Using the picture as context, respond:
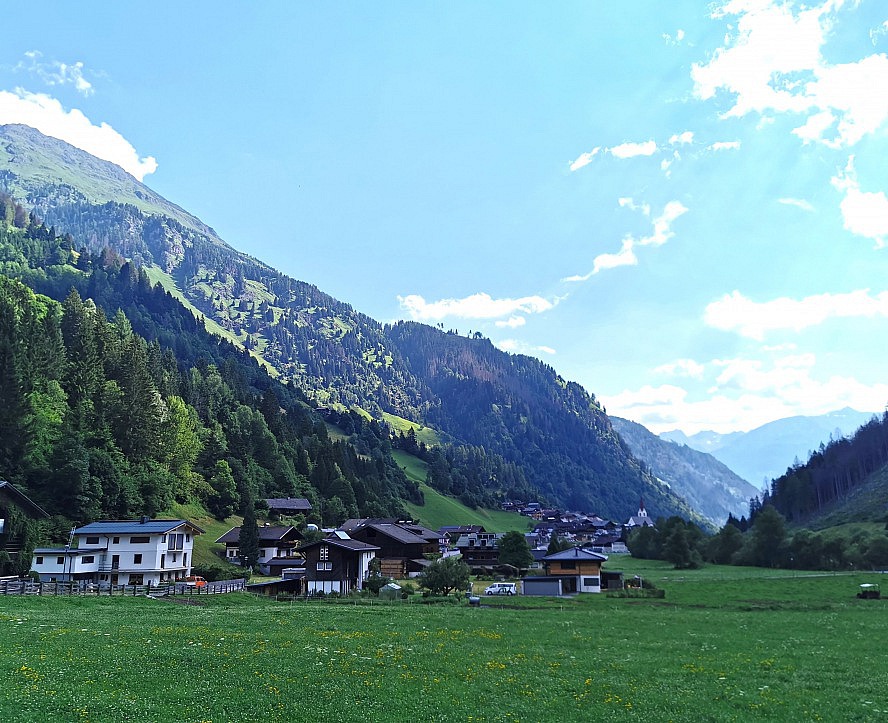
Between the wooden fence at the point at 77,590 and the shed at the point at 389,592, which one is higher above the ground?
the wooden fence at the point at 77,590

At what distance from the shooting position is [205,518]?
121000 mm

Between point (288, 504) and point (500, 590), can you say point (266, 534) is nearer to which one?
point (288, 504)

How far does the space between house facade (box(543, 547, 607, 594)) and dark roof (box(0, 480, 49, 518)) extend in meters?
68.8

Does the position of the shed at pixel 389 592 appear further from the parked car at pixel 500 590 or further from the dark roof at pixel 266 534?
the dark roof at pixel 266 534

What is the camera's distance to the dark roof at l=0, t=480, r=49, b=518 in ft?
260

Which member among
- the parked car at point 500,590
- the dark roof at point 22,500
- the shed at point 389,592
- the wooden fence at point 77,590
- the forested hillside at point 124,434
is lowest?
the parked car at point 500,590

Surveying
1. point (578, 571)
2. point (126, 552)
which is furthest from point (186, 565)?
point (578, 571)

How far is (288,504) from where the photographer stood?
470ft

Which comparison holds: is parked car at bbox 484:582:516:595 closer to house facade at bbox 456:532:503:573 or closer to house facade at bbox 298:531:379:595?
house facade at bbox 298:531:379:595

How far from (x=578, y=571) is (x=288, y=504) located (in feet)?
262

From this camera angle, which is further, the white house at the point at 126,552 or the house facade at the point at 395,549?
the house facade at the point at 395,549

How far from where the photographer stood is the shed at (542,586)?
7938 cm

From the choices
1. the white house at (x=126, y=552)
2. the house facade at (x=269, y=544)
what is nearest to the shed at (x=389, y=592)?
the white house at (x=126, y=552)

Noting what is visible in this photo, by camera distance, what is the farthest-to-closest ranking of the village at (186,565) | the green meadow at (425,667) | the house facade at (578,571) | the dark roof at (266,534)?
the dark roof at (266,534) → the house facade at (578,571) → the village at (186,565) → the green meadow at (425,667)
